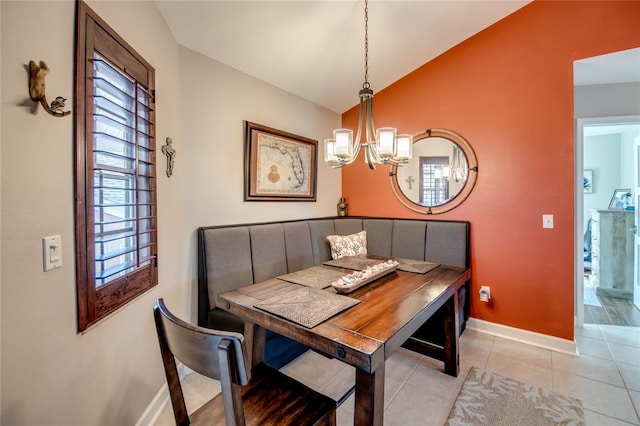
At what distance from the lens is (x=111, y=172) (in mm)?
1360

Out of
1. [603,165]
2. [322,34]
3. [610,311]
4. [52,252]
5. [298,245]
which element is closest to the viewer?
[52,252]

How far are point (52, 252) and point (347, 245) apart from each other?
96.4 inches

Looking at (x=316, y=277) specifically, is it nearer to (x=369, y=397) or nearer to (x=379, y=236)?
(x=369, y=397)

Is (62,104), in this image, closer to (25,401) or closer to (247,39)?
(25,401)

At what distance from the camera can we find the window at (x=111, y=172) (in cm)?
113

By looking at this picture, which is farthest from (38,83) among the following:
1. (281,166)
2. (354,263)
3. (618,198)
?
(618,198)

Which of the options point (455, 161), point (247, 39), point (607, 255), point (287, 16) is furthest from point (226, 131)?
point (607, 255)

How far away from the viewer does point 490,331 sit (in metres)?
2.78

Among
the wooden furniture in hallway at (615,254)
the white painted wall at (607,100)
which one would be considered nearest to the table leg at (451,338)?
the white painted wall at (607,100)

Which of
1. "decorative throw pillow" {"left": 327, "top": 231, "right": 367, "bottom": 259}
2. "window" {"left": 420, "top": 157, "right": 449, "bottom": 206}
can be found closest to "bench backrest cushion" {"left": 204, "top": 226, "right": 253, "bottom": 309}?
"decorative throw pillow" {"left": 327, "top": 231, "right": 367, "bottom": 259}

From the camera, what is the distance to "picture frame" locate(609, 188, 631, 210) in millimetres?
4414

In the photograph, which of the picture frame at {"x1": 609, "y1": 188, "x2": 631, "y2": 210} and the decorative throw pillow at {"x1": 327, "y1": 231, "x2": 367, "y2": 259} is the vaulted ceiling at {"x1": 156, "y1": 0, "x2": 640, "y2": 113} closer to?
the decorative throw pillow at {"x1": 327, "y1": 231, "x2": 367, "y2": 259}

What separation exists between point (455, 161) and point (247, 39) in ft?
7.44

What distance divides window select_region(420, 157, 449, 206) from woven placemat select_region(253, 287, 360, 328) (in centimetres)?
199
